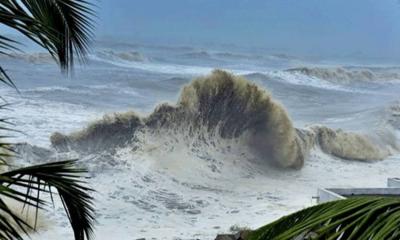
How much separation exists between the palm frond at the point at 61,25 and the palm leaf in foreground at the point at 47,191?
0.31 m

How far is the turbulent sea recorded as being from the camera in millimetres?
13367

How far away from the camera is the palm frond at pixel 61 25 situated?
61.8 inches

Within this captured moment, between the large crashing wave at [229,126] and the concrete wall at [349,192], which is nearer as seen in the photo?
the concrete wall at [349,192]

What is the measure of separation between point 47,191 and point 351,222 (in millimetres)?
903

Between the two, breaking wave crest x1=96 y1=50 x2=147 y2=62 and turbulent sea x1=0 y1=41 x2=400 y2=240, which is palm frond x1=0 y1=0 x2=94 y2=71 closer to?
turbulent sea x1=0 y1=41 x2=400 y2=240

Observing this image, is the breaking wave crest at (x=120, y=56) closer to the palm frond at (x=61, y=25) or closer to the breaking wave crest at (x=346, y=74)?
the breaking wave crest at (x=346, y=74)

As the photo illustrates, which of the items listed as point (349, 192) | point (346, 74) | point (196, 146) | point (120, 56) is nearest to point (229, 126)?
point (196, 146)

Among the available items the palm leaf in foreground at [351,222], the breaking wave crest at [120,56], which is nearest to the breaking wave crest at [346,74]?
the breaking wave crest at [120,56]

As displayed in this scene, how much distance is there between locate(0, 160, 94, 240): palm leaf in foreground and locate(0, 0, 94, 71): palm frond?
31cm

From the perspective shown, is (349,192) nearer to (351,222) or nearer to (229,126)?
(351,222)

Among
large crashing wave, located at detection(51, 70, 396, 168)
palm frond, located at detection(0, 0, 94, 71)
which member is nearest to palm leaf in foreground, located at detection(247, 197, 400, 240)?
palm frond, located at detection(0, 0, 94, 71)

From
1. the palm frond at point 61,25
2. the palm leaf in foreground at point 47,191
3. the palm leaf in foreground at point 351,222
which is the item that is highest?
the palm frond at point 61,25

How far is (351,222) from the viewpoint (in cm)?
91

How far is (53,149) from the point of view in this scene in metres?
17.2
